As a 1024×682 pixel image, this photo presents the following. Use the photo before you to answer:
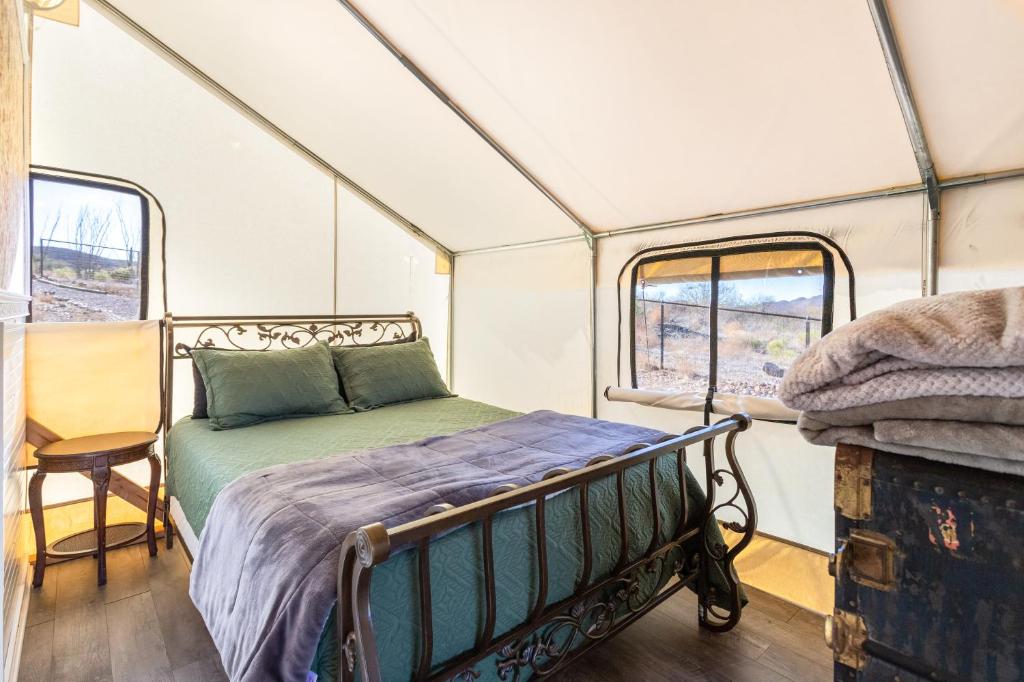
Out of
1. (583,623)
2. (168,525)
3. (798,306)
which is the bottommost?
(168,525)

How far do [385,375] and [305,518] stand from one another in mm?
1713

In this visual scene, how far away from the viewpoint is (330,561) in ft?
3.56

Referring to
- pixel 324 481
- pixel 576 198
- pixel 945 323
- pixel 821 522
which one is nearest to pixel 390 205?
pixel 576 198

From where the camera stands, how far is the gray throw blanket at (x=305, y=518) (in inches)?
41.2

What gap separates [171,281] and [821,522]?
365 cm

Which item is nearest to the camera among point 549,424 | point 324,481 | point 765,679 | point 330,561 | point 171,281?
point 330,561

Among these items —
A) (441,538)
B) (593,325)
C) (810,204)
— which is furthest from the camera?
(593,325)

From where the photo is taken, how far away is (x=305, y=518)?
4.11ft

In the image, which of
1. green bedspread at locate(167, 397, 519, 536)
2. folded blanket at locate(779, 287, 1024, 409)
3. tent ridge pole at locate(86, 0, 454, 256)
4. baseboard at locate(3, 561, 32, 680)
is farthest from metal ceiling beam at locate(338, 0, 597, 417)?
baseboard at locate(3, 561, 32, 680)

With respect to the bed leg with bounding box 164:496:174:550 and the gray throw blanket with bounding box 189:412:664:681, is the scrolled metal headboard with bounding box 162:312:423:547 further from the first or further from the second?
the gray throw blanket with bounding box 189:412:664:681

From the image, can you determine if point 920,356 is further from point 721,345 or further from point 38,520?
point 38,520

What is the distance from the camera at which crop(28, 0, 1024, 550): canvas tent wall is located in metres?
1.80

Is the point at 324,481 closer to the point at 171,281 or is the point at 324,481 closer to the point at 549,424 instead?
the point at 549,424

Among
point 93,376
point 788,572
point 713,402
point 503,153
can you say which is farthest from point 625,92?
point 93,376
